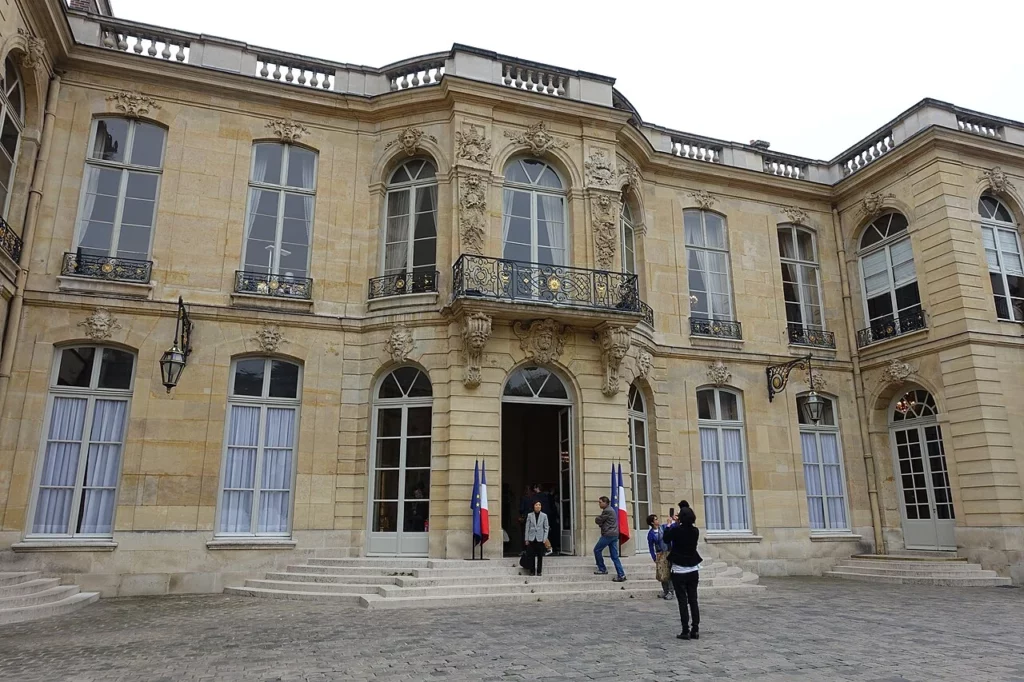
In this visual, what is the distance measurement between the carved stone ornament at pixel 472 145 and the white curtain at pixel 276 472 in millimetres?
5166

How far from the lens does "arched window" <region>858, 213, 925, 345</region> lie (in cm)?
1396

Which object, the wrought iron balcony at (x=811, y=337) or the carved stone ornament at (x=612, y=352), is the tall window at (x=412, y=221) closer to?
the carved stone ornament at (x=612, y=352)

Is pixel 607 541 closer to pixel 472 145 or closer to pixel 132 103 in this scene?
pixel 472 145

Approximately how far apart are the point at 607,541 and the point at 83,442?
310 inches

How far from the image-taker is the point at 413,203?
40.1 feet

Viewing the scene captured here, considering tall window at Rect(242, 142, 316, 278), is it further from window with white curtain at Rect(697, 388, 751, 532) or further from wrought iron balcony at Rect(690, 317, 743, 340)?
window with white curtain at Rect(697, 388, 751, 532)

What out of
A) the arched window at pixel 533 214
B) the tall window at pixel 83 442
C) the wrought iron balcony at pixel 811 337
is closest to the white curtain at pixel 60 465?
the tall window at pixel 83 442

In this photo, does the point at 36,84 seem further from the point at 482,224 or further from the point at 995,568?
the point at 995,568

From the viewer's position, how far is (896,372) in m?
13.7

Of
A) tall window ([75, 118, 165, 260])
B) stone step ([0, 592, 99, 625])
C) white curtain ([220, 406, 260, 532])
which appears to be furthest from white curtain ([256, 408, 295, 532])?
tall window ([75, 118, 165, 260])

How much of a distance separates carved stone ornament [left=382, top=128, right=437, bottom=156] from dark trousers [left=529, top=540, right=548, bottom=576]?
277 inches

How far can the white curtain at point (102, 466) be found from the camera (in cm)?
1017

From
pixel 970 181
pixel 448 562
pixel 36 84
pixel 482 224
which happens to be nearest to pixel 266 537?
pixel 448 562

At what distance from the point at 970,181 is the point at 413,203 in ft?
36.0
